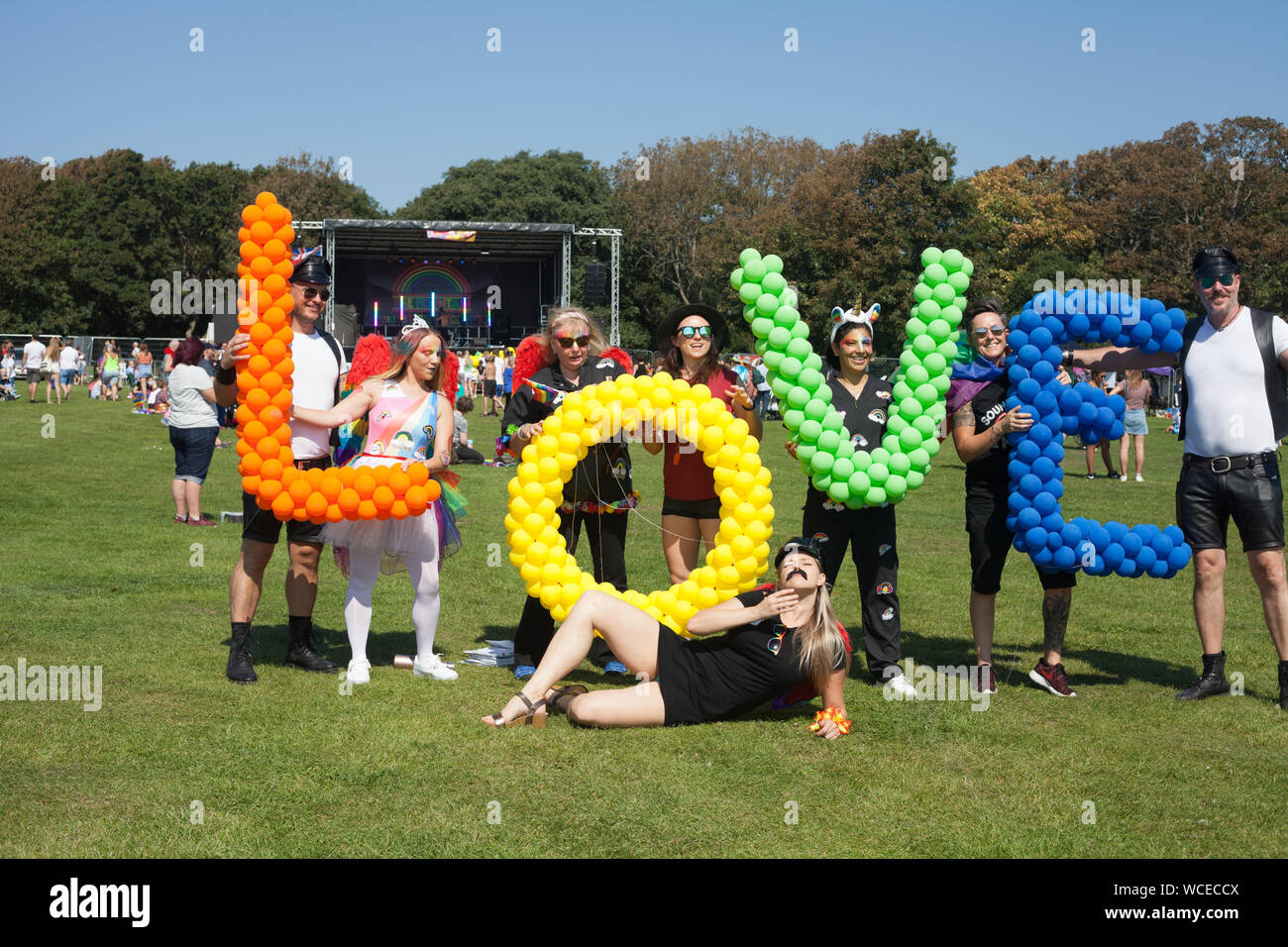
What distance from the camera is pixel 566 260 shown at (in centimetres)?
3725

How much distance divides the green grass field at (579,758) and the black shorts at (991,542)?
65cm

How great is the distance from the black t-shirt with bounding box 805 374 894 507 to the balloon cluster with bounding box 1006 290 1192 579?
71cm

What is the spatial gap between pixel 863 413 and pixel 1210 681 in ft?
8.17

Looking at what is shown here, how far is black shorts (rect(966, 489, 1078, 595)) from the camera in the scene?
6766 millimetres

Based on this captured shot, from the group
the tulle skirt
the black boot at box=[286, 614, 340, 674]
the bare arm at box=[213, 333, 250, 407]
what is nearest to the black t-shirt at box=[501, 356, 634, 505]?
the tulle skirt

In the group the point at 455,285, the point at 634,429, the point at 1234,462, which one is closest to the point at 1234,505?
the point at 1234,462

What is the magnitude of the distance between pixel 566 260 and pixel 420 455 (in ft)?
103

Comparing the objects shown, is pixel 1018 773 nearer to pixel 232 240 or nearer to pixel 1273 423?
pixel 1273 423

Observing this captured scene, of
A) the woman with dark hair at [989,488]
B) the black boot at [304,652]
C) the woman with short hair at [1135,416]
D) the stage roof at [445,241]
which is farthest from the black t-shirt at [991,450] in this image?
the stage roof at [445,241]

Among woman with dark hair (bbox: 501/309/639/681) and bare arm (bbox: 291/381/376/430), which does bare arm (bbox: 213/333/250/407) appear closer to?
bare arm (bbox: 291/381/376/430)

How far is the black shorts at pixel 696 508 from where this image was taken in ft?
22.6

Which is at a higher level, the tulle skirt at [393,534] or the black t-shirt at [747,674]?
the tulle skirt at [393,534]

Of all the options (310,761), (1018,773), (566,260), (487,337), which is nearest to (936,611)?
(1018,773)

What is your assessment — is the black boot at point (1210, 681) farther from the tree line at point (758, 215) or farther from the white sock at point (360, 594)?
the tree line at point (758, 215)
